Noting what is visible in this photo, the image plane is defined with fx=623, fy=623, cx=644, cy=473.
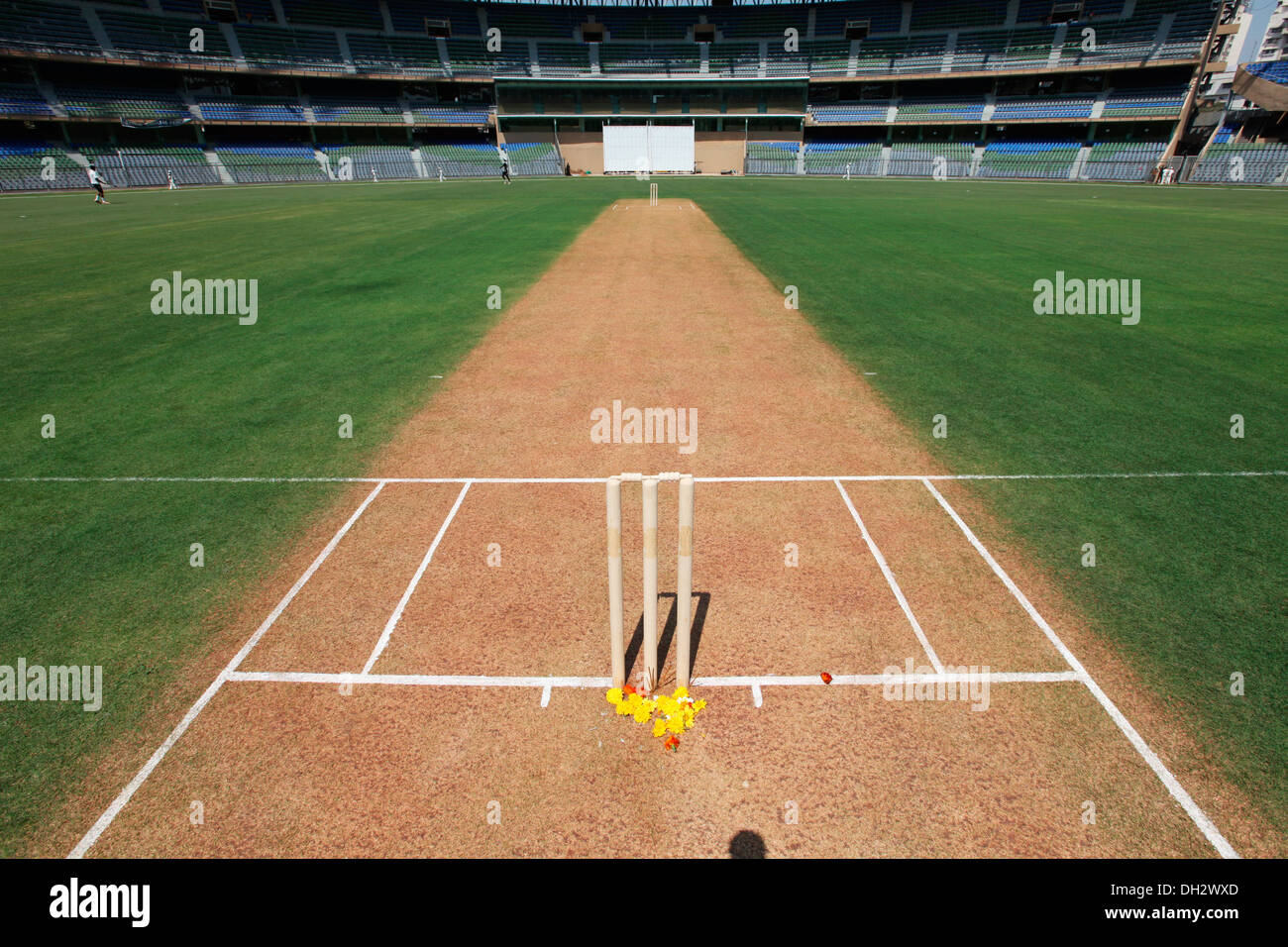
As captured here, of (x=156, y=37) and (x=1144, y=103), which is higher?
(x=156, y=37)

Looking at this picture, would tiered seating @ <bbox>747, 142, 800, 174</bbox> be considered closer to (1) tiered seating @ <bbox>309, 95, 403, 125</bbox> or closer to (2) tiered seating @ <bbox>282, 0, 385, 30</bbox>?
(1) tiered seating @ <bbox>309, 95, 403, 125</bbox>

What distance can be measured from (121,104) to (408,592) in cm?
7304

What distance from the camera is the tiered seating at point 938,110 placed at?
6306 cm

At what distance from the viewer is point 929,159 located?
Answer: 202 feet

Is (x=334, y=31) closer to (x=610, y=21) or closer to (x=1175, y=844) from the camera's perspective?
(x=610, y=21)

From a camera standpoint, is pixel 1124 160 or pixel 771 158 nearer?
pixel 1124 160

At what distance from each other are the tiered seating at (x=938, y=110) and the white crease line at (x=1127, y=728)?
2881 inches

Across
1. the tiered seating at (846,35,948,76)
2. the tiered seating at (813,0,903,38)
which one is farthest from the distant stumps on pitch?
the tiered seating at (813,0,903,38)

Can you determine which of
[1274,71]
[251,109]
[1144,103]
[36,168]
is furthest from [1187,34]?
[36,168]

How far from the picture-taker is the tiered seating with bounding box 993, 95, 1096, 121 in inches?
2304

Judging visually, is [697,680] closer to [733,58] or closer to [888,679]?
[888,679]

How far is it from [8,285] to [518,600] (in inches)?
823

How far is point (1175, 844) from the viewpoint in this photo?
12.5 ft

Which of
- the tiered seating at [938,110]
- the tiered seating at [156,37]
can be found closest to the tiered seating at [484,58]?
the tiered seating at [156,37]
